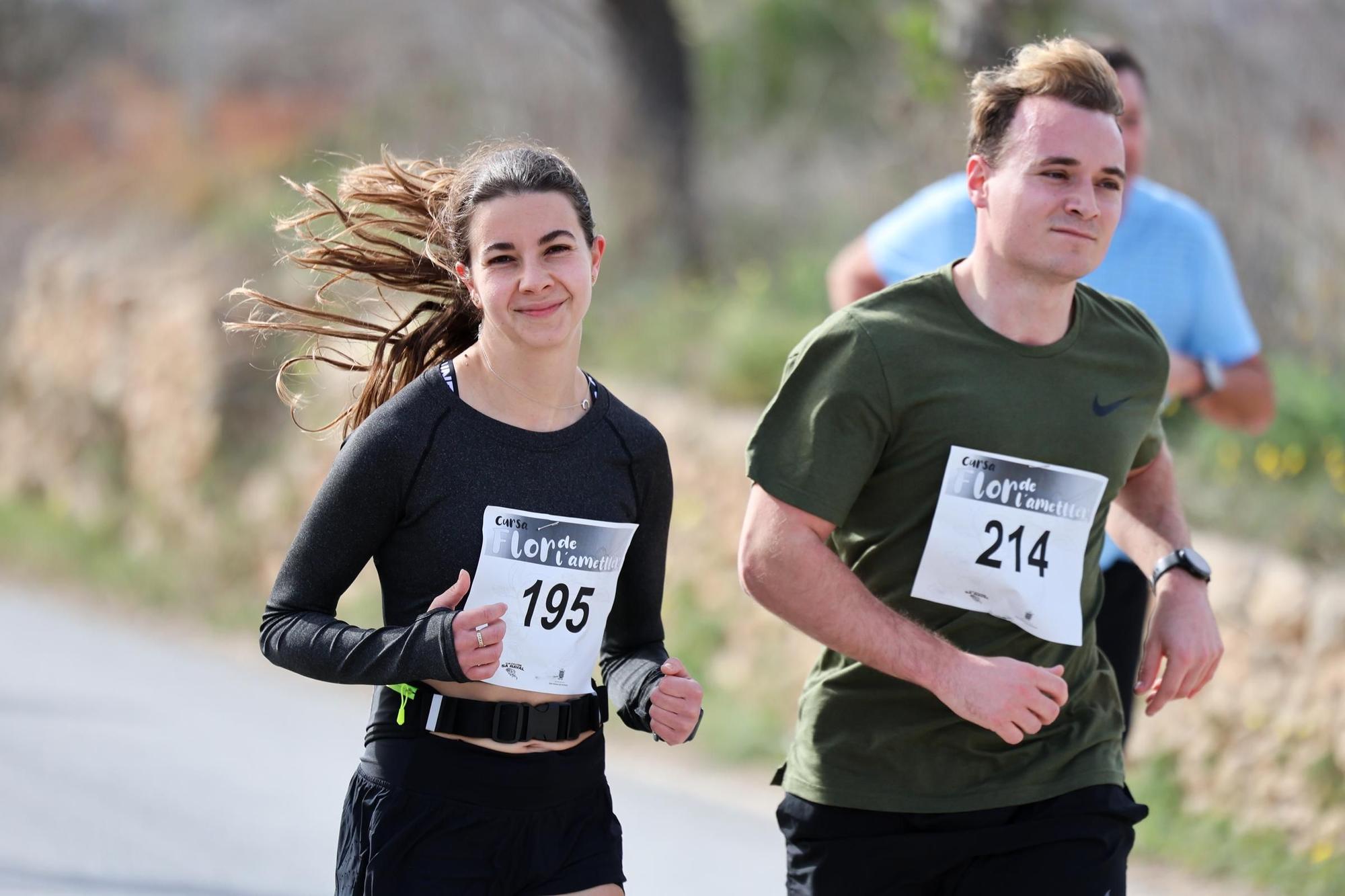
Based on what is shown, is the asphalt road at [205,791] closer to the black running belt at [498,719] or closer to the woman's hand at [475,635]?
the black running belt at [498,719]

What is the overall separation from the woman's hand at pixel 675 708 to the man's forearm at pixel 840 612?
19 cm

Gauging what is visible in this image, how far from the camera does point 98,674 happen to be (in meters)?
8.69

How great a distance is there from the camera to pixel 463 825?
2877 mm

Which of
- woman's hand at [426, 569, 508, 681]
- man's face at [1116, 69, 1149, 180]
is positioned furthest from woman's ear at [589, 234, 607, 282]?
man's face at [1116, 69, 1149, 180]

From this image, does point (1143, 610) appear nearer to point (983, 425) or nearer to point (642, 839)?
point (983, 425)

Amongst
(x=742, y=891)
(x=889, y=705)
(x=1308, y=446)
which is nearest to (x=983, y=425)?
(x=889, y=705)

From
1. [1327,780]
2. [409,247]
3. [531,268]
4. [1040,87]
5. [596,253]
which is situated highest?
[1040,87]

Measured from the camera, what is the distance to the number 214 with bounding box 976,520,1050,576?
2965mm

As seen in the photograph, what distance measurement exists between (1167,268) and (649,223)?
27.2ft

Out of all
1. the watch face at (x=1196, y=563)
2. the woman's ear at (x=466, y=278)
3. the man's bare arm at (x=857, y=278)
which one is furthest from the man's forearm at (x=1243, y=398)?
the woman's ear at (x=466, y=278)

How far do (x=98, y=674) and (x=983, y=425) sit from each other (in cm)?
667

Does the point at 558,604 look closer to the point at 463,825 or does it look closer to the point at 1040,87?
the point at 463,825

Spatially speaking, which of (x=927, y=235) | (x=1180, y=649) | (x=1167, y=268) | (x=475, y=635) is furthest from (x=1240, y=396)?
(x=475, y=635)

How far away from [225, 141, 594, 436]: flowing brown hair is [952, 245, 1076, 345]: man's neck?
67cm
